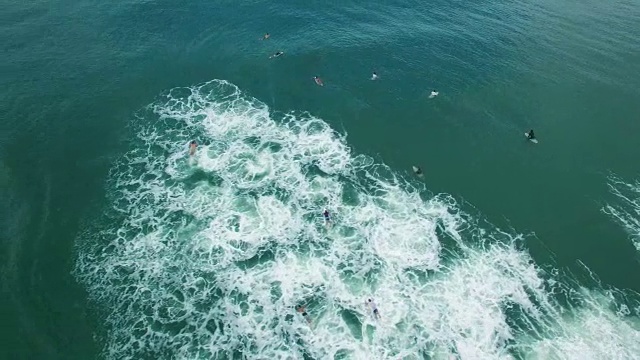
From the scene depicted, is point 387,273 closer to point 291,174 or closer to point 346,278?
point 346,278

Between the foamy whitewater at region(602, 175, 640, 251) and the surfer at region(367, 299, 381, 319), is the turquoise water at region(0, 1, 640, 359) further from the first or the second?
the surfer at region(367, 299, 381, 319)

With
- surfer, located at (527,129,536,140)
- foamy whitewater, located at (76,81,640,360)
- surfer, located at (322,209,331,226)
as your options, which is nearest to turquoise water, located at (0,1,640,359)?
foamy whitewater, located at (76,81,640,360)

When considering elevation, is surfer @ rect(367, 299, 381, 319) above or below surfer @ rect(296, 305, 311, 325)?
above

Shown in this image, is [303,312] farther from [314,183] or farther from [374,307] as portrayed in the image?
[314,183]

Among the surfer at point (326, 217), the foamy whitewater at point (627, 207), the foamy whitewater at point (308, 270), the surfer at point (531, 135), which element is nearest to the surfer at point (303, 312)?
the foamy whitewater at point (308, 270)

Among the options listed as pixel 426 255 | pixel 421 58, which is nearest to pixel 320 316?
pixel 426 255

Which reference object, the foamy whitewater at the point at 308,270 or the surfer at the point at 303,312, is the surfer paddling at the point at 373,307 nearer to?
the foamy whitewater at the point at 308,270

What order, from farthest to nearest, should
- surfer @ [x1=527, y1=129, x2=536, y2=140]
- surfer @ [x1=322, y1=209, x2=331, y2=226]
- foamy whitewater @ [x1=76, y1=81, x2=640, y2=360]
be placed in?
surfer @ [x1=527, y1=129, x2=536, y2=140]
surfer @ [x1=322, y1=209, x2=331, y2=226]
foamy whitewater @ [x1=76, y1=81, x2=640, y2=360]
